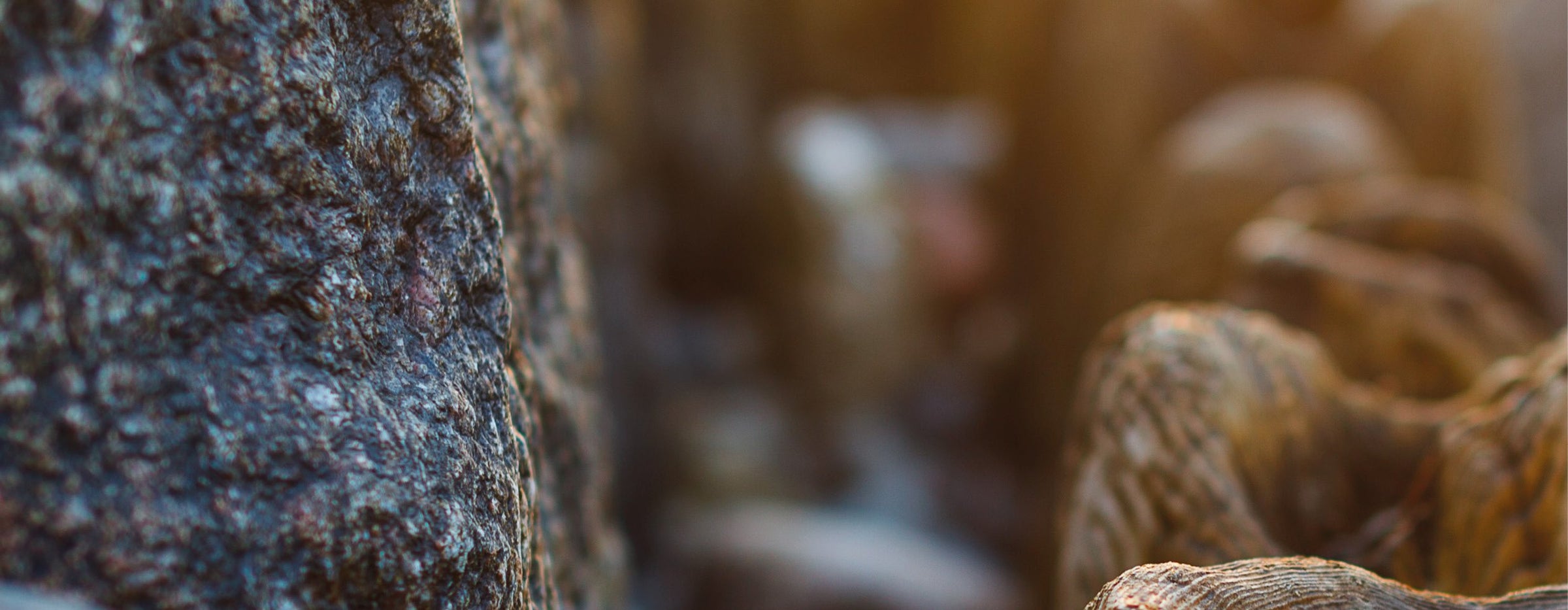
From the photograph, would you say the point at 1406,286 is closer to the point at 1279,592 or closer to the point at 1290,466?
the point at 1290,466

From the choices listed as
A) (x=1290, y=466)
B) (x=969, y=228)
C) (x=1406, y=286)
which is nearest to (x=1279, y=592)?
(x=1290, y=466)

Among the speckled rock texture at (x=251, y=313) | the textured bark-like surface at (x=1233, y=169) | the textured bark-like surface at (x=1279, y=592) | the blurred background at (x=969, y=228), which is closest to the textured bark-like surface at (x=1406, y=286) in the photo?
the blurred background at (x=969, y=228)

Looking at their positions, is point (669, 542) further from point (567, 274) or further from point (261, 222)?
point (261, 222)

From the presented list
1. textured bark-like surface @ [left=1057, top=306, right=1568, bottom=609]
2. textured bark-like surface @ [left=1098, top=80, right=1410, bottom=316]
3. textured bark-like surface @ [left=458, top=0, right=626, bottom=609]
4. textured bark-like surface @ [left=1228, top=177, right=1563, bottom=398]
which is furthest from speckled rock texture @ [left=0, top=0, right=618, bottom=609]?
textured bark-like surface @ [left=1098, top=80, right=1410, bottom=316]

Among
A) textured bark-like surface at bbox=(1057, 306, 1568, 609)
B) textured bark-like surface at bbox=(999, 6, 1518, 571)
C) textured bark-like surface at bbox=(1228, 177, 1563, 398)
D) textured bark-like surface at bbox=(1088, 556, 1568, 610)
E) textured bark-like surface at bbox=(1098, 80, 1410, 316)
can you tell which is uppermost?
textured bark-like surface at bbox=(999, 6, 1518, 571)

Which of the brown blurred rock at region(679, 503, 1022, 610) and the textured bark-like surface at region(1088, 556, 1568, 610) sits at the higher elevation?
the brown blurred rock at region(679, 503, 1022, 610)

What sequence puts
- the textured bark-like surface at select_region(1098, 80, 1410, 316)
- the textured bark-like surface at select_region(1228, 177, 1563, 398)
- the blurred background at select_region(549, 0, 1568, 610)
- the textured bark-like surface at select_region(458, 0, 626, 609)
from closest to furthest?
the textured bark-like surface at select_region(458, 0, 626, 609) < the textured bark-like surface at select_region(1228, 177, 1563, 398) < the blurred background at select_region(549, 0, 1568, 610) < the textured bark-like surface at select_region(1098, 80, 1410, 316)

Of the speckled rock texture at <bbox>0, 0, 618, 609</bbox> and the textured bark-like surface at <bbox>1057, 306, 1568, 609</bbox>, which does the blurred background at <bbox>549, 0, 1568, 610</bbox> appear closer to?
the textured bark-like surface at <bbox>1057, 306, 1568, 609</bbox>

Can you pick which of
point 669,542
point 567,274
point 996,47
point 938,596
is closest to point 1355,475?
point 567,274

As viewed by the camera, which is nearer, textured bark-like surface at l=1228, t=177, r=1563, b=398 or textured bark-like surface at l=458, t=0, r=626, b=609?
textured bark-like surface at l=458, t=0, r=626, b=609
